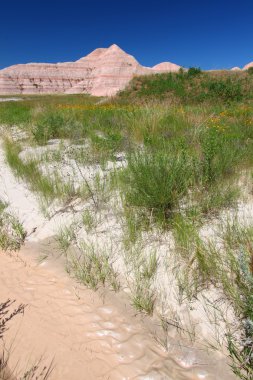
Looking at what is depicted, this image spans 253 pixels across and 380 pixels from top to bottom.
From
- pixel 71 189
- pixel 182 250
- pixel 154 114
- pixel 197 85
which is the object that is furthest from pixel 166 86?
pixel 182 250

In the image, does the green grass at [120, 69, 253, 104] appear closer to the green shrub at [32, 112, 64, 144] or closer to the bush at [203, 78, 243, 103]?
the bush at [203, 78, 243, 103]

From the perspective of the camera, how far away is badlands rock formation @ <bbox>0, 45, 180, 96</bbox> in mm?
78250

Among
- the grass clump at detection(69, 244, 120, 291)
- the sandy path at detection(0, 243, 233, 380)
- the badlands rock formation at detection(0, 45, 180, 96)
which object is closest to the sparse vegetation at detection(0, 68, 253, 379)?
the grass clump at detection(69, 244, 120, 291)

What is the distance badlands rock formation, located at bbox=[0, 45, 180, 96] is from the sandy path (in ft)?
252

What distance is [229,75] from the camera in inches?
738

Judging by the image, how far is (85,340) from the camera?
2.14 metres

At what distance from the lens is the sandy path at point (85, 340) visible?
1903 mm

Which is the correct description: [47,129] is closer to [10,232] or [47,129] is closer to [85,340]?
[10,232]

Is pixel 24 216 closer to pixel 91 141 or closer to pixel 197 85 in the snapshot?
pixel 91 141

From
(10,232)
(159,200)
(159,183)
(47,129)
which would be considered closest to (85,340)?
(159,200)

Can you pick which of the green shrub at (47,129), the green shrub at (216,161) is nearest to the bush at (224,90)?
the green shrub at (47,129)

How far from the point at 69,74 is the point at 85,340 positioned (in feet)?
341

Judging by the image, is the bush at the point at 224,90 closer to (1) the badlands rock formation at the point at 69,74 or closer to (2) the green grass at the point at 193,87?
(2) the green grass at the point at 193,87

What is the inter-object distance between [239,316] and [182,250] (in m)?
0.76
